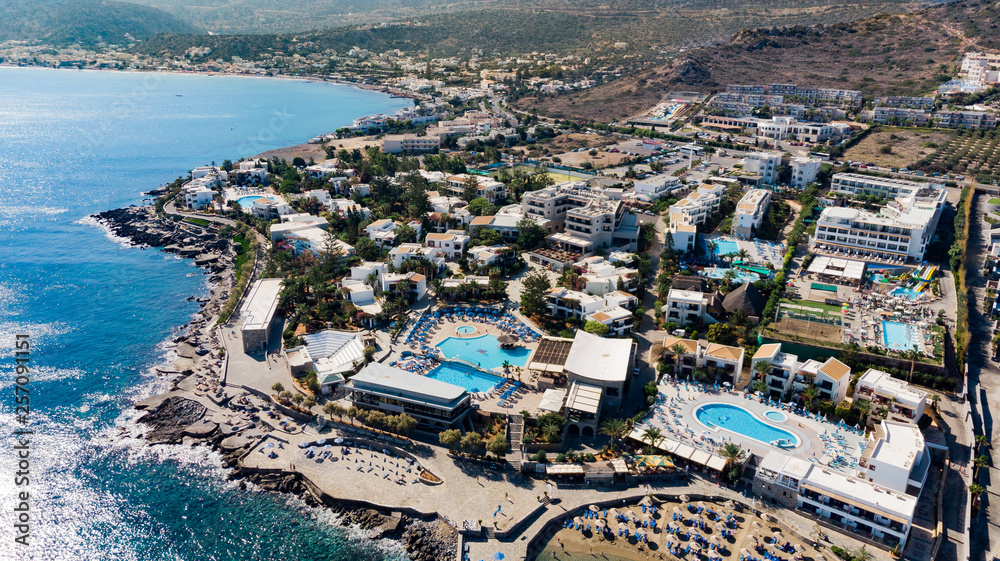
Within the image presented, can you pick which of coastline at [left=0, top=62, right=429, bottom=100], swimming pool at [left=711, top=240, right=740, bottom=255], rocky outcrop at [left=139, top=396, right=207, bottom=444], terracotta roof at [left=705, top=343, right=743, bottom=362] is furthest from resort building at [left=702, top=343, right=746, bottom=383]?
coastline at [left=0, top=62, right=429, bottom=100]

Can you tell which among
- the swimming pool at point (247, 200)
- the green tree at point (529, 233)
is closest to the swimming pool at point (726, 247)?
the green tree at point (529, 233)

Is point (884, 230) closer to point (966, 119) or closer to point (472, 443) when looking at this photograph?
point (472, 443)

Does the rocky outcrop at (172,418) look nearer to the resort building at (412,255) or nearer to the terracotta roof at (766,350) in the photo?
the resort building at (412,255)

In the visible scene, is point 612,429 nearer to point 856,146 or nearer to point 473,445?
point 473,445

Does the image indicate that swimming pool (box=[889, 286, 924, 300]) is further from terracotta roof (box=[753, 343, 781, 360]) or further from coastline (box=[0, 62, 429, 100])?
coastline (box=[0, 62, 429, 100])

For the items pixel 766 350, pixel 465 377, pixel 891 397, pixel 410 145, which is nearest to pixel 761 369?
pixel 766 350

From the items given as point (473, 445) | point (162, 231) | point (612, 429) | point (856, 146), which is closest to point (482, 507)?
point (473, 445)
